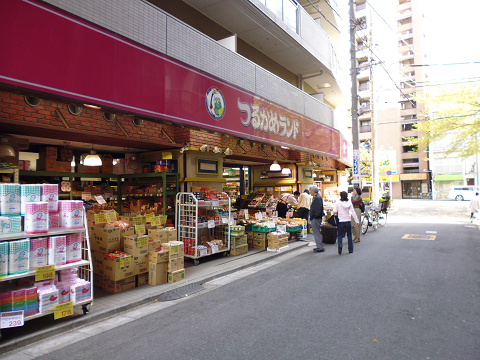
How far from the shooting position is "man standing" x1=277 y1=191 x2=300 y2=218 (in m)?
13.5

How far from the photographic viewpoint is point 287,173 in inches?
583

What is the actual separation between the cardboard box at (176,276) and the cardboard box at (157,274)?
11cm

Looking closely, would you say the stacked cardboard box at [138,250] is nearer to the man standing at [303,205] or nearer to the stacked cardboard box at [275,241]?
the stacked cardboard box at [275,241]

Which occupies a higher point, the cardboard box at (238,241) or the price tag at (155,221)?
the price tag at (155,221)

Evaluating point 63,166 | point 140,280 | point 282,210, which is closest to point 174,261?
point 140,280

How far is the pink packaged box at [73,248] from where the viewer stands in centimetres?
481

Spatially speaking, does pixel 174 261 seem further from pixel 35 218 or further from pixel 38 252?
pixel 35 218

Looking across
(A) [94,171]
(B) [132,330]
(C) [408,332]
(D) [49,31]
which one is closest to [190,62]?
(D) [49,31]

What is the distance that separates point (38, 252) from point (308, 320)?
4.16m

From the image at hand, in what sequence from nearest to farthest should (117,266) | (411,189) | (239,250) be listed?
1. (117,266)
2. (239,250)
3. (411,189)

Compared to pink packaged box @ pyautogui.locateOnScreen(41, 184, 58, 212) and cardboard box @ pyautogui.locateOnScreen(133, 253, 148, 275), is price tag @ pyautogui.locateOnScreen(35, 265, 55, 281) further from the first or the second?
cardboard box @ pyautogui.locateOnScreen(133, 253, 148, 275)

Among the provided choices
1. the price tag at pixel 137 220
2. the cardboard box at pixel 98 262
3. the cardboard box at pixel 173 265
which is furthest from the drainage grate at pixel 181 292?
the price tag at pixel 137 220

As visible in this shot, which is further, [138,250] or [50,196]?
[138,250]

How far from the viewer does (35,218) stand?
4332mm
